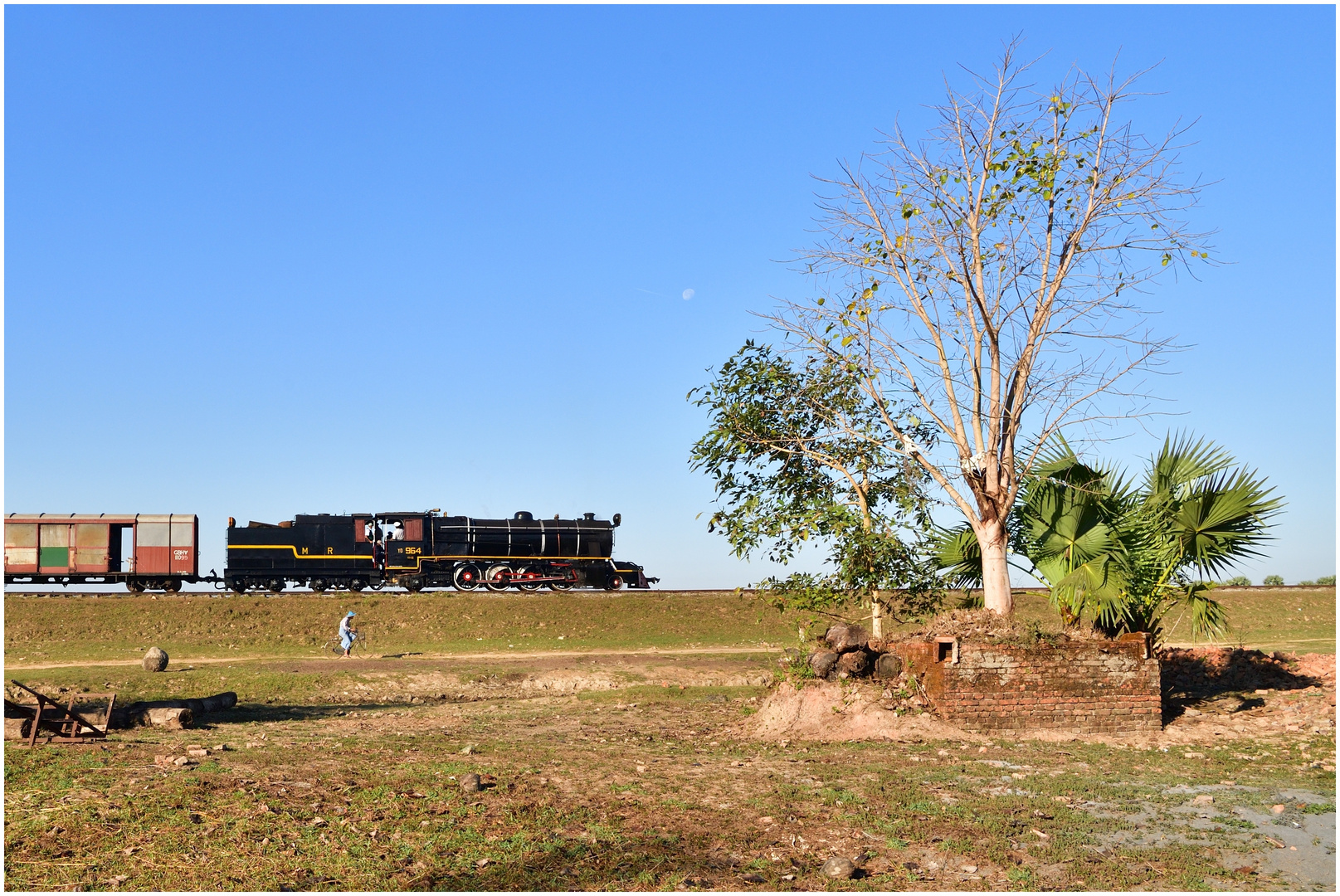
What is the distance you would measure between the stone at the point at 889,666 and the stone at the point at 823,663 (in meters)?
0.61

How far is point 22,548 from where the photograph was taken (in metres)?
37.9

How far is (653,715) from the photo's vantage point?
16.4 metres

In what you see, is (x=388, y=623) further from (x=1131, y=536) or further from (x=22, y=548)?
(x=1131, y=536)

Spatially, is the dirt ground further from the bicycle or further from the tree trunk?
the bicycle

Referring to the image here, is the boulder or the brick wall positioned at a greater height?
the boulder

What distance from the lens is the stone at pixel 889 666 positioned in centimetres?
1418

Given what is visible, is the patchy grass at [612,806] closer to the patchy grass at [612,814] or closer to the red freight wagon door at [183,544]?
the patchy grass at [612,814]

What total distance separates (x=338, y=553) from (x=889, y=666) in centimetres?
3022

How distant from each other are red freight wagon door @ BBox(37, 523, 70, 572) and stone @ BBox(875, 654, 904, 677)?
34438 mm

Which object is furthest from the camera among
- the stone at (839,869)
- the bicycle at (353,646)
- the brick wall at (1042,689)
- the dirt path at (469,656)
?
the bicycle at (353,646)

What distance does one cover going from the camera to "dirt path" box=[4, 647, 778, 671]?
24.4 meters

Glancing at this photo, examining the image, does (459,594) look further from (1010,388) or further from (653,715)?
(1010,388)

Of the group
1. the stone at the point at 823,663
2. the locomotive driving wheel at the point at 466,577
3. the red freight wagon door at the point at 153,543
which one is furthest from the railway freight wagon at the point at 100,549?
the stone at the point at 823,663

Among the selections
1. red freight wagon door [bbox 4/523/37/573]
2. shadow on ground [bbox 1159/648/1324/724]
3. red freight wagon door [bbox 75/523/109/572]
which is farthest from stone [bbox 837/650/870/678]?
red freight wagon door [bbox 4/523/37/573]
